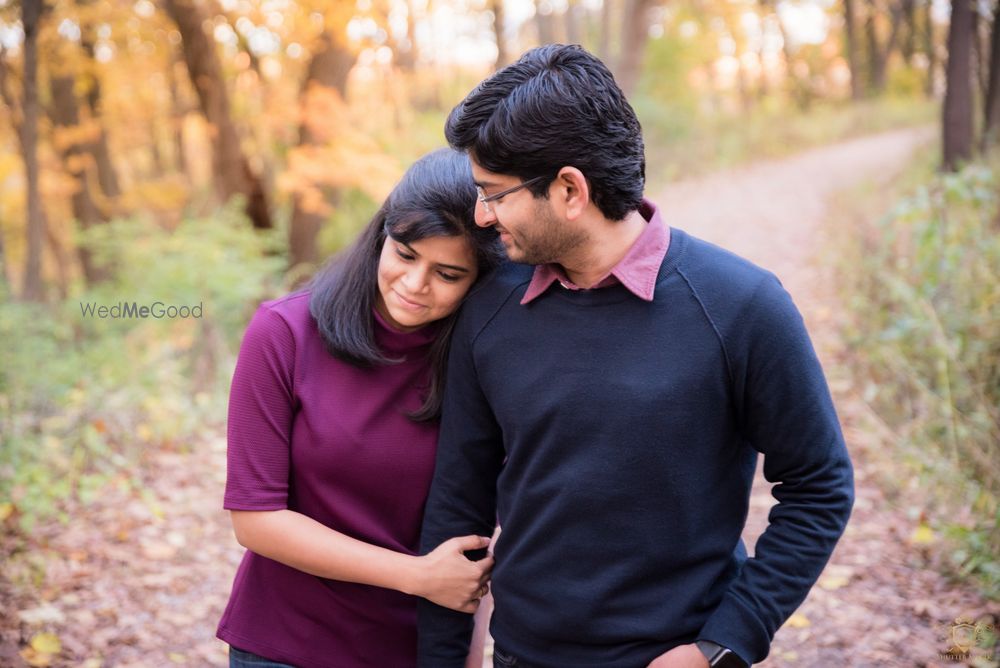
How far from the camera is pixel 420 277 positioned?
202 centimetres

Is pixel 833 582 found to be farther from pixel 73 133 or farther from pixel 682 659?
pixel 73 133

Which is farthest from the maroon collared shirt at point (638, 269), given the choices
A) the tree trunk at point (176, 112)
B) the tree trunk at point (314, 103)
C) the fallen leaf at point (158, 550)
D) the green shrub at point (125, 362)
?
the tree trunk at point (176, 112)

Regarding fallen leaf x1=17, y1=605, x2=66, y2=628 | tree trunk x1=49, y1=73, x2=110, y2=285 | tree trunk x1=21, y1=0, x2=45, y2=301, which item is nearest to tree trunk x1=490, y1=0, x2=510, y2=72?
tree trunk x1=49, y1=73, x2=110, y2=285

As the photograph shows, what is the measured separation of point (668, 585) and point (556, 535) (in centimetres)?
26

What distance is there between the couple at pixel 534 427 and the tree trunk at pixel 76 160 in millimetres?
11092

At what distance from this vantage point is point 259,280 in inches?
346

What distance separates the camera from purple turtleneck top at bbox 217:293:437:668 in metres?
1.95

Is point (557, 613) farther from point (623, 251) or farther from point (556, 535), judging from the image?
point (623, 251)

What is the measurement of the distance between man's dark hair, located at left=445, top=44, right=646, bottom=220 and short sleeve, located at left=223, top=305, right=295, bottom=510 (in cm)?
66

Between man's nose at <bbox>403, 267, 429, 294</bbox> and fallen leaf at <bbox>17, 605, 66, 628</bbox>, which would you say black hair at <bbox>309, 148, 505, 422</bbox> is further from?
fallen leaf at <bbox>17, 605, 66, 628</bbox>

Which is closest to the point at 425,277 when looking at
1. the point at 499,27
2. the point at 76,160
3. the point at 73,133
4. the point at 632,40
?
the point at 73,133

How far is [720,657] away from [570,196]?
1.01 meters

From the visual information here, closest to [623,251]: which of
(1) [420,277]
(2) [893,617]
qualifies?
(1) [420,277]

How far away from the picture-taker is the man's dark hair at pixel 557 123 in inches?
69.0
